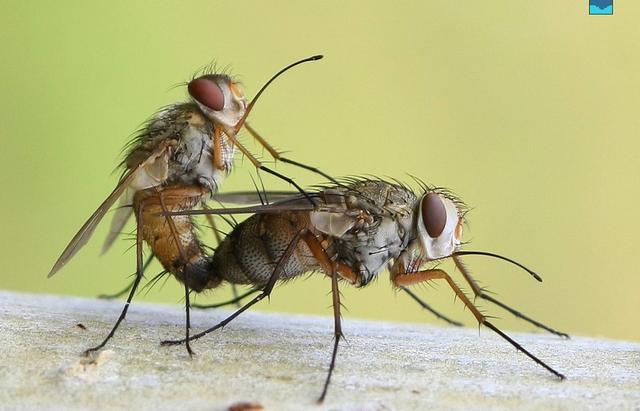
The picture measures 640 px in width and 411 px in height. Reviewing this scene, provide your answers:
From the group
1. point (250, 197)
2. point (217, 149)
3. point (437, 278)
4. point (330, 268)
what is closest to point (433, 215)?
point (437, 278)

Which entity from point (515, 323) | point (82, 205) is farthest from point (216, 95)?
point (82, 205)

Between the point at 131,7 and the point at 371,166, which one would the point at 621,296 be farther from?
the point at 131,7

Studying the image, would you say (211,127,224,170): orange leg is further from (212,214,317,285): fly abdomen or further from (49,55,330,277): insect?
(212,214,317,285): fly abdomen

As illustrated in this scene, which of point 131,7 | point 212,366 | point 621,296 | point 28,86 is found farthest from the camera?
point 131,7

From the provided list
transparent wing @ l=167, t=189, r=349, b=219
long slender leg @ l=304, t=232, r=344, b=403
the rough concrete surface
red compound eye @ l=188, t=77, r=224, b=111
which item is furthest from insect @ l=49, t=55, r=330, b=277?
the rough concrete surface

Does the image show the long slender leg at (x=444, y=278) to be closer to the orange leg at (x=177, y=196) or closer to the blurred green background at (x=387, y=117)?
A: the orange leg at (x=177, y=196)

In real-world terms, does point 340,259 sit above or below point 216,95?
below

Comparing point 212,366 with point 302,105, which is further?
point 302,105

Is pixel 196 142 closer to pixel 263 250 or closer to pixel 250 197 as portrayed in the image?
pixel 250 197
